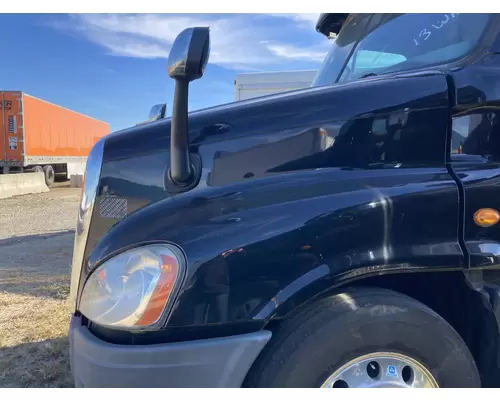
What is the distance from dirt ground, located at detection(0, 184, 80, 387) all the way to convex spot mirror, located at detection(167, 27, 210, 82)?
2.38 meters

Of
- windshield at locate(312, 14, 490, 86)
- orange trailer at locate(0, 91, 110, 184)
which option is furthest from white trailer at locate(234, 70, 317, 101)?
orange trailer at locate(0, 91, 110, 184)

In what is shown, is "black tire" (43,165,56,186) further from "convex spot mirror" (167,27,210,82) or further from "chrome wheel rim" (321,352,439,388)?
"chrome wheel rim" (321,352,439,388)

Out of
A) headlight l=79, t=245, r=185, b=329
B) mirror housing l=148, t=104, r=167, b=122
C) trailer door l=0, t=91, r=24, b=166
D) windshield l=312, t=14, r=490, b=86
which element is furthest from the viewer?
trailer door l=0, t=91, r=24, b=166

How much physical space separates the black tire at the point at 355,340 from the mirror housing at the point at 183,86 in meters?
0.75

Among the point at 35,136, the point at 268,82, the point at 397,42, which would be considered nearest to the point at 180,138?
the point at 397,42

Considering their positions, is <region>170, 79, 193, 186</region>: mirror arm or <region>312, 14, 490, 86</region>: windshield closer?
<region>170, 79, 193, 186</region>: mirror arm

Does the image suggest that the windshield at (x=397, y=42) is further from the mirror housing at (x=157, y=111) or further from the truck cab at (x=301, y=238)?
the mirror housing at (x=157, y=111)

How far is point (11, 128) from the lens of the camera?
1980 centimetres

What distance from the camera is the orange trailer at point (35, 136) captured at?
64.8 ft

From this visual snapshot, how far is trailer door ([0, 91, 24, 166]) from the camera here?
19.7 m

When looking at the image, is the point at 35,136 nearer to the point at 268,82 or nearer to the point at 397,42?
the point at 268,82

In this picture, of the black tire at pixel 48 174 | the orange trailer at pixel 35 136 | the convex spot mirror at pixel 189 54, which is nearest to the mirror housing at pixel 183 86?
the convex spot mirror at pixel 189 54

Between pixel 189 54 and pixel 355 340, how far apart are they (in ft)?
4.36

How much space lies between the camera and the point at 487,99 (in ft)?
6.41
